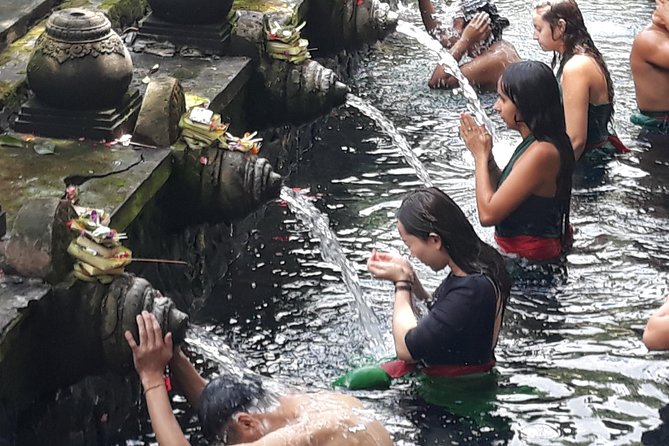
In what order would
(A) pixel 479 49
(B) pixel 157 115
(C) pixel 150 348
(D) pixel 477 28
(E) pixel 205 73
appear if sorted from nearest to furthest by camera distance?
1. (C) pixel 150 348
2. (B) pixel 157 115
3. (E) pixel 205 73
4. (D) pixel 477 28
5. (A) pixel 479 49

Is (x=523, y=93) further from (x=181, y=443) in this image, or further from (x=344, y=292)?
(x=181, y=443)

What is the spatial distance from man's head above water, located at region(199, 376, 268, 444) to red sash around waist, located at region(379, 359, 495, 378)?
1280 millimetres

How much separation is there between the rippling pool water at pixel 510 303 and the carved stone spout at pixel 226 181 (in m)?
0.65

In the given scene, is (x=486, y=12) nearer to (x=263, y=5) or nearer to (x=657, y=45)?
(x=657, y=45)

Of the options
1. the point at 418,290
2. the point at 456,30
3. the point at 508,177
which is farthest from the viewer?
the point at 456,30

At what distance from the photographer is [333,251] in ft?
21.4

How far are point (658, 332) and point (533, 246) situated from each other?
1.41 metres

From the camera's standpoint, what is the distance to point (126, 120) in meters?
5.77

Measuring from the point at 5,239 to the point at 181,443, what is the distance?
3.77ft

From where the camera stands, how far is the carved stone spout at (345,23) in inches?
344

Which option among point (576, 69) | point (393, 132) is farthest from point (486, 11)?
point (576, 69)

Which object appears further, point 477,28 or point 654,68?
point 477,28

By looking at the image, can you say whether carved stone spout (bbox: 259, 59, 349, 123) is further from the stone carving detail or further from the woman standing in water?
the stone carving detail

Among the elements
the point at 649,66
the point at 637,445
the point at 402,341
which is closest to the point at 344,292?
the point at 402,341
